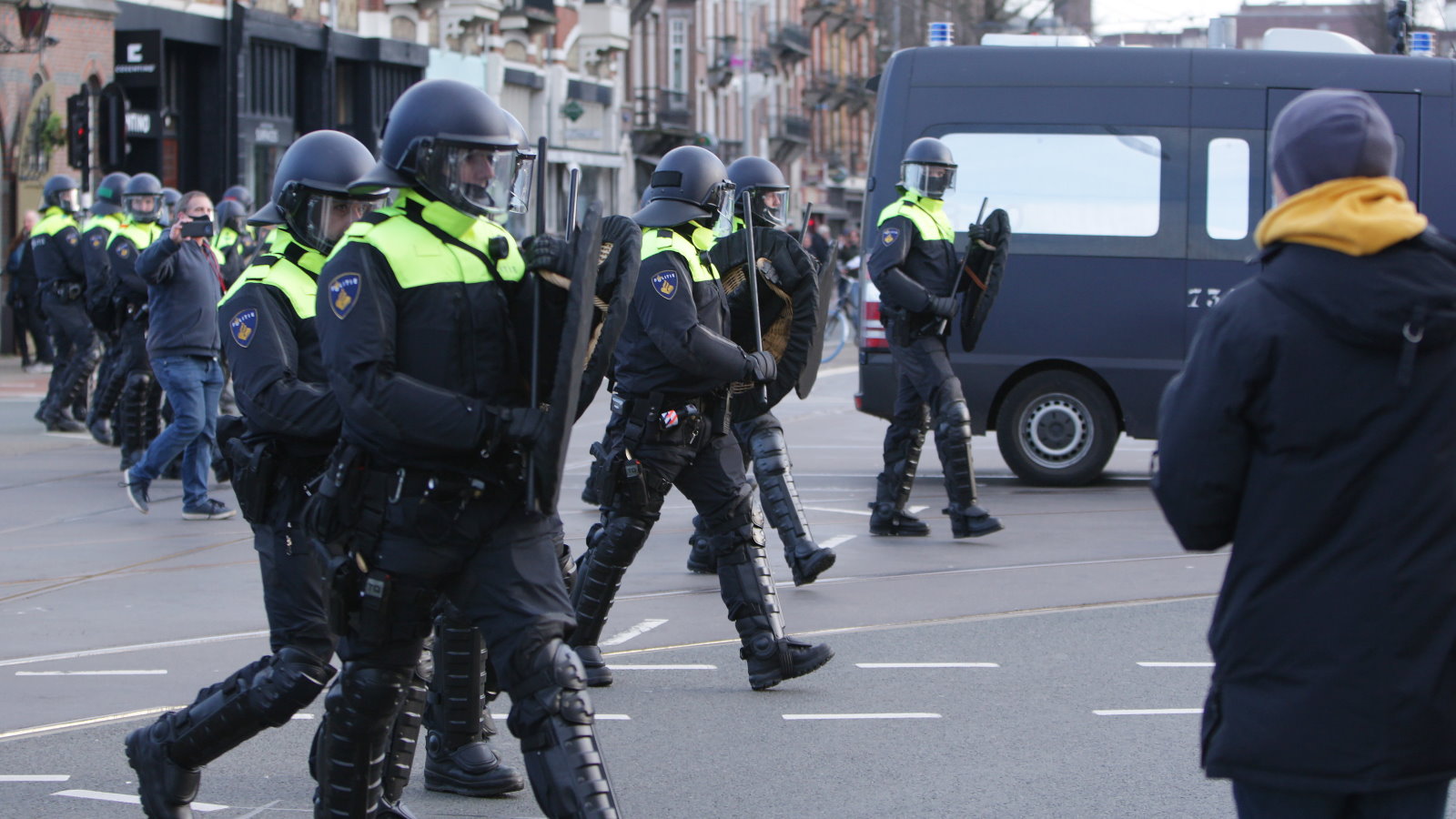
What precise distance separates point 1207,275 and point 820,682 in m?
6.43

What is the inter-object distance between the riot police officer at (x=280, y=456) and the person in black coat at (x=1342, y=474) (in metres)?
2.45

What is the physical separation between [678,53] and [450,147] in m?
51.8

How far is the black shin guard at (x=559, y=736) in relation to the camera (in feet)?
12.0

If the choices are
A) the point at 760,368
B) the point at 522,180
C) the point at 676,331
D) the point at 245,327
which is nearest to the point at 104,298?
the point at 760,368

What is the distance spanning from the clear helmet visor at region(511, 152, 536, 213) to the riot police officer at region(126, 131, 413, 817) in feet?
2.78

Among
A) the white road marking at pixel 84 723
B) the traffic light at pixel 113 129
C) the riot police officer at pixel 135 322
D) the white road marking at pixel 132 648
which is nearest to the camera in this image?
the white road marking at pixel 84 723

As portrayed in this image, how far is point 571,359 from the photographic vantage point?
358 centimetres

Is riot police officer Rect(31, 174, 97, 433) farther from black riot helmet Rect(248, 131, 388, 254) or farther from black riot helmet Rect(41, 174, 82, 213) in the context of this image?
black riot helmet Rect(248, 131, 388, 254)

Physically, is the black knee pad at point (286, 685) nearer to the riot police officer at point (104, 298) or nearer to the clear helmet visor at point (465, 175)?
the clear helmet visor at point (465, 175)

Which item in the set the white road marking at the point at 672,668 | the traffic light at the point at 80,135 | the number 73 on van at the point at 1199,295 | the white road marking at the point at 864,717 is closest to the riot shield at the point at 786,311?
the white road marking at the point at 672,668

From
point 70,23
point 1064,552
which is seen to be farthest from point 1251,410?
point 70,23

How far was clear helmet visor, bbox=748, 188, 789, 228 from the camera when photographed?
7.89 meters

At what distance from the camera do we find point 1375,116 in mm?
2916

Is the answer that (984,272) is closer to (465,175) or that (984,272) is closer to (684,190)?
(684,190)
